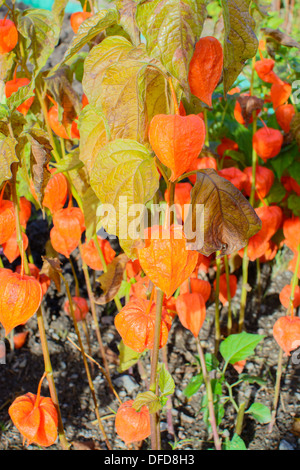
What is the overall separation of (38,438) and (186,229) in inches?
18.1

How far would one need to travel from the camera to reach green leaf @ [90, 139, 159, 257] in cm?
56

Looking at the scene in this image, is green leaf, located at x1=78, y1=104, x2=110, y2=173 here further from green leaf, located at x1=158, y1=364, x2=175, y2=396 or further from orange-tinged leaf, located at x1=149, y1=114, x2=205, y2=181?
green leaf, located at x1=158, y1=364, x2=175, y2=396

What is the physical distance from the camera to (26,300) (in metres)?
0.68

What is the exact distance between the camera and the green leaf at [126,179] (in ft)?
1.82

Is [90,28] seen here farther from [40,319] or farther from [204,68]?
[40,319]

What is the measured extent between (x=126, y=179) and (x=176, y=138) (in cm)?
10

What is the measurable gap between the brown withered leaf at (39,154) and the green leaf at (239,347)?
0.64 meters

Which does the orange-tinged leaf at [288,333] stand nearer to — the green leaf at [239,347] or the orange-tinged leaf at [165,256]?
the green leaf at [239,347]

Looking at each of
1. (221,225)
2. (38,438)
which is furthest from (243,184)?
(38,438)

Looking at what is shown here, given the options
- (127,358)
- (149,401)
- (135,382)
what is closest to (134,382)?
(135,382)

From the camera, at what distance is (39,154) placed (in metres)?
0.66

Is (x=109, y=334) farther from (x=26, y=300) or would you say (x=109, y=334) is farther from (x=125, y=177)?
(x=125, y=177)

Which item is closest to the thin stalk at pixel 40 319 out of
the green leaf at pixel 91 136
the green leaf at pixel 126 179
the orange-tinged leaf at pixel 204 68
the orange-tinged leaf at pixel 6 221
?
the orange-tinged leaf at pixel 6 221

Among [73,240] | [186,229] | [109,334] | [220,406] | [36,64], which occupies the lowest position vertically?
[109,334]
